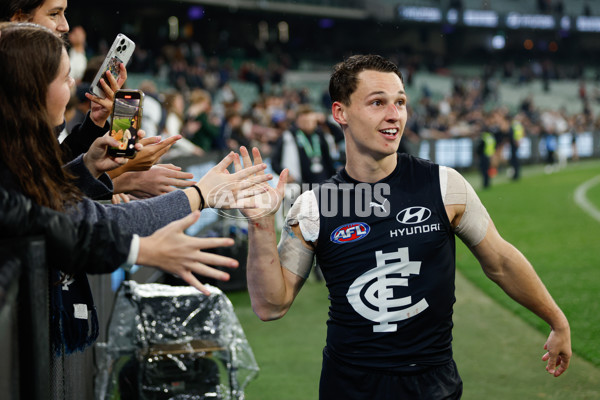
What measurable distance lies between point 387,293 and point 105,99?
142cm

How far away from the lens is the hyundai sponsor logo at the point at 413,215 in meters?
2.79

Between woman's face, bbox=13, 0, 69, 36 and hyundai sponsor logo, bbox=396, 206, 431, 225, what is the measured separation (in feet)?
5.17

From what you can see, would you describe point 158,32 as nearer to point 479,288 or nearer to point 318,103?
point 318,103

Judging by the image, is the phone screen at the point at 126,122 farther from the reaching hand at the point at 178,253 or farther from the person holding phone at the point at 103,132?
the reaching hand at the point at 178,253

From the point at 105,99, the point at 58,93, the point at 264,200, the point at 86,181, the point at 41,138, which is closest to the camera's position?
the point at 41,138

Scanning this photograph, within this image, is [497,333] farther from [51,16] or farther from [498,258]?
[51,16]

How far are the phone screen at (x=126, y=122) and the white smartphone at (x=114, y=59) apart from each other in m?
0.26

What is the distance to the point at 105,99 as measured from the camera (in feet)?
9.64

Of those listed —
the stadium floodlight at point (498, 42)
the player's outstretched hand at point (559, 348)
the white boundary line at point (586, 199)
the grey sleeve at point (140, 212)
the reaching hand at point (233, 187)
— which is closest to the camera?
the grey sleeve at point (140, 212)

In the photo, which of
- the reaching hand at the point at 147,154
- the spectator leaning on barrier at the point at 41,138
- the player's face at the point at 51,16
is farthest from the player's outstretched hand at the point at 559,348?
the player's face at the point at 51,16

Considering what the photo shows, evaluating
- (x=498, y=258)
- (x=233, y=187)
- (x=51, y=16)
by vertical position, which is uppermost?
(x=51, y=16)

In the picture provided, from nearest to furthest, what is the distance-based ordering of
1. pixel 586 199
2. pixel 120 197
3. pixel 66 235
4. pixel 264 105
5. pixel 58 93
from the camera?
1. pixel 66 235
2. pixel 58 93
3. pixel 120 197
4. pixel 586 199
5. pixel 264 105

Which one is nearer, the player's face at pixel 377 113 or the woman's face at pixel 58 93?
the woman's face at pixel 58 93

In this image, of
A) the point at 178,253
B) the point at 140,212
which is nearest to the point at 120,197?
the point at 140,212
